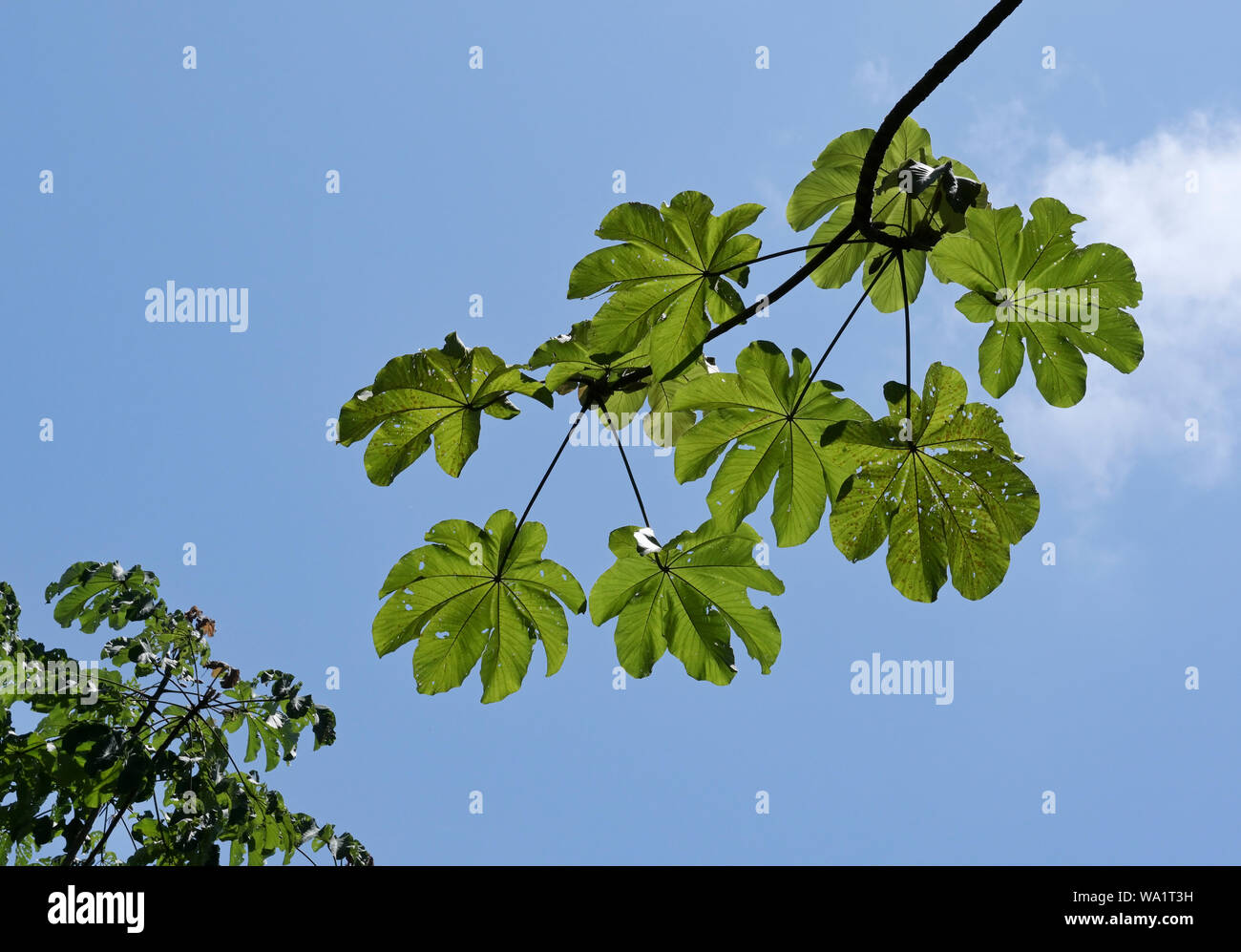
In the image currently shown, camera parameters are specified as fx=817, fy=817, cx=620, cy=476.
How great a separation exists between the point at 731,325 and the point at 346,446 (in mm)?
1141

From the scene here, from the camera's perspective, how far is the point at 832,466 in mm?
2094

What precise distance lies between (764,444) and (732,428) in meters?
0.10

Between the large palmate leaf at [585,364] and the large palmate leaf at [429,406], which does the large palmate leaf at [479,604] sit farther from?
the large palmate leaf at [585,364]

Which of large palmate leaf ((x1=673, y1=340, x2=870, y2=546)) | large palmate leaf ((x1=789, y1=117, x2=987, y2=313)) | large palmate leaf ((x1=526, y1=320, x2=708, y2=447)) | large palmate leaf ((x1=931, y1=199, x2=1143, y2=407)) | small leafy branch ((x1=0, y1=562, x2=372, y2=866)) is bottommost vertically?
small leafy branch ((x1=0, y1=562, x2=372, y2=866))

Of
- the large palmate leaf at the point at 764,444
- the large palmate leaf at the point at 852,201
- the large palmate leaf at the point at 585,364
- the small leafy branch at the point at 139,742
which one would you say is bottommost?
the small leafy branch at the point at 139,742

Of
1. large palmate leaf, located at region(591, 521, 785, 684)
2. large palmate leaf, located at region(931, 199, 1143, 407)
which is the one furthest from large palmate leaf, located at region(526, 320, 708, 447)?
large palmate leaf, located at region(931, 199, 1143, 407)

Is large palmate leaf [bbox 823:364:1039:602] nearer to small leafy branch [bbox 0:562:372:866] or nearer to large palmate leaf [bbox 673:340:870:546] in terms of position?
large palmate leaf [bbox 673:340:870:546]

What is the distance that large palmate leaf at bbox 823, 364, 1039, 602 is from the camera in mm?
2010

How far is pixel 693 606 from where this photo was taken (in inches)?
89.7

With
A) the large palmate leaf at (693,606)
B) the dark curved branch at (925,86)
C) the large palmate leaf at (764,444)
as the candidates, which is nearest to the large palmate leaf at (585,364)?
the large palmate leaf at (764,444)

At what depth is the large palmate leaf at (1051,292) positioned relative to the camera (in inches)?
81.4

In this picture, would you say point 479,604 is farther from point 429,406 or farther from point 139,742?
point 139,742

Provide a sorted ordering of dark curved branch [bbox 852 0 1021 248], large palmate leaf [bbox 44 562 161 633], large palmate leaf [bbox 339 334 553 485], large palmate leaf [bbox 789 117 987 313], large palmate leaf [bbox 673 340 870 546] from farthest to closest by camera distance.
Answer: large palmate leaf [bbox 44 562 161 633], large palmate leaf [bbox 789 117 987 313], large palmate leaf [bbox 339 334 553 485], large palmate leaf [bbox 673 340 870 546], dark curved branch [bbox 852 0 1021 248]
